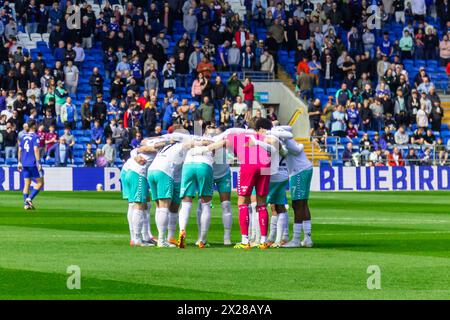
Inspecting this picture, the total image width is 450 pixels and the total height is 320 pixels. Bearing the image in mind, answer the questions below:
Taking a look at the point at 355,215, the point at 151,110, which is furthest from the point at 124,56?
the point at 355,215

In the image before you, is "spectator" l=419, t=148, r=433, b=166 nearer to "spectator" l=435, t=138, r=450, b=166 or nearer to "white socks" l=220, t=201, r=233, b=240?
"spectator" l=435, t=138, r=450, b=166

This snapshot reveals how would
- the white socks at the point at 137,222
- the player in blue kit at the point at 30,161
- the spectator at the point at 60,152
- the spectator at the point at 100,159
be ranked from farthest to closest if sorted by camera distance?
the spectator at the point at 100,159
the spectator at the point at 60,152
the player in blue kit at the point at 30,161
the white socks at the point at 137,222

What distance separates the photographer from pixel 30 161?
3372 centimetres

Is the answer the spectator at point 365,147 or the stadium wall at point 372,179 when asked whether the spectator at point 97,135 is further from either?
the spectator at point 365,147

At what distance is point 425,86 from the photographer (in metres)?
53.0

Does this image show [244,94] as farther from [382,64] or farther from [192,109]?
[382,64]

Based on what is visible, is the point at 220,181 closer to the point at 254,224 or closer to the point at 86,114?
the point at 254,224

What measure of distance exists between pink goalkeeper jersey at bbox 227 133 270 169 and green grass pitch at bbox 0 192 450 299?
1437 millimetres

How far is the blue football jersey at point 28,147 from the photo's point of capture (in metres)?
33.4

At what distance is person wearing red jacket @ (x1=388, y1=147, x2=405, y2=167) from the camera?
48719 mm

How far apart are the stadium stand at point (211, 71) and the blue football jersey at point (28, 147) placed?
991 centimetres

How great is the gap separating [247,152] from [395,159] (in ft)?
94.1

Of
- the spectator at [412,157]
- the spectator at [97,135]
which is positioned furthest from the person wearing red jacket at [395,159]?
the spectator at [97,135]

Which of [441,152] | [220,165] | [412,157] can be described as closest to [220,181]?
[220,165]
